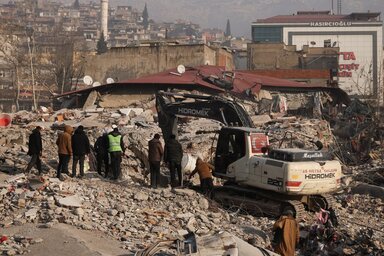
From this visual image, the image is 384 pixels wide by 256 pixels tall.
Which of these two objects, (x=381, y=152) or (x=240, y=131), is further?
(x=381, y=152)

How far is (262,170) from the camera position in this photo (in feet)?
51.2

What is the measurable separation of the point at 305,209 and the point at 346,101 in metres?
26.4

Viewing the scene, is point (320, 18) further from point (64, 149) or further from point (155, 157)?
point (64, 149)

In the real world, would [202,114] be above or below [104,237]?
above

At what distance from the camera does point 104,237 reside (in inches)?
479

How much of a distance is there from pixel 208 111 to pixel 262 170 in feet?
8.90

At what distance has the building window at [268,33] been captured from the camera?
11519cm

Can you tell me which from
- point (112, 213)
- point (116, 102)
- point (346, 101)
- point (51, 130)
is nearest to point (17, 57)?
point (116, 102)

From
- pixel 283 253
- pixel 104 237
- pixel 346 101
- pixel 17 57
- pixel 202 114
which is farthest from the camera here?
pixel 17 57

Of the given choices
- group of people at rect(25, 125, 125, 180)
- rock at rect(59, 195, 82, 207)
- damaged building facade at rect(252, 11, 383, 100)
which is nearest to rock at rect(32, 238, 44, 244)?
rock at rect(59, 195, 82, 207)

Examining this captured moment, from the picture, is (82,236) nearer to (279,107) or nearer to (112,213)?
(112,213)

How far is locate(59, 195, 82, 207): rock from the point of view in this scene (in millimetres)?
13500

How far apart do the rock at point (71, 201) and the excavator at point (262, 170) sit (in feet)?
12.9

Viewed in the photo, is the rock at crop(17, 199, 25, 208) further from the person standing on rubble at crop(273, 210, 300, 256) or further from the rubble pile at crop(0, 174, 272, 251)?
the person standing on rubble at crop(273, 210, 300, 256)
